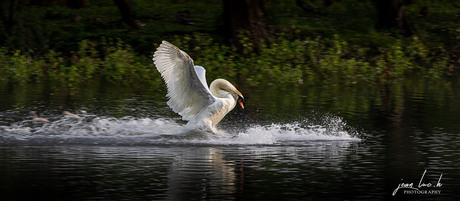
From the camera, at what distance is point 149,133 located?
1207 cm

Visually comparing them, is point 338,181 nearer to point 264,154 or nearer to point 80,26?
point 264,154

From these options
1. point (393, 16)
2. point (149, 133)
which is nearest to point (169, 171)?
point (149, 133)

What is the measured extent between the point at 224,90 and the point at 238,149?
1725 mm

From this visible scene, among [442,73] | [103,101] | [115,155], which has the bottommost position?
[442,73]

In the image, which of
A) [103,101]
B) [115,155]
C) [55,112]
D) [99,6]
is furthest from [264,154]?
[99,6]

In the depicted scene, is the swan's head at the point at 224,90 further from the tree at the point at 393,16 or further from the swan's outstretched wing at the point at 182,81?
the tree at the point at 393,16

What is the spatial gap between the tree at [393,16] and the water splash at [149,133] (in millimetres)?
13053

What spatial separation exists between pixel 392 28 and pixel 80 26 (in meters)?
9.63

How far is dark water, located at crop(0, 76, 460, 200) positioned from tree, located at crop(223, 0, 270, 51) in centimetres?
565

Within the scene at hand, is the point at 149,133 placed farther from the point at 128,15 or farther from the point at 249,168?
the point at 128,15

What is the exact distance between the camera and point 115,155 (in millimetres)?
10141

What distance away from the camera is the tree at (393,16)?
2577 centimetres

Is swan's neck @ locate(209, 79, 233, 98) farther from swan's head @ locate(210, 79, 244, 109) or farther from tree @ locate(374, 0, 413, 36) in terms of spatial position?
tree @ locate(374, 0, 413, 36)
